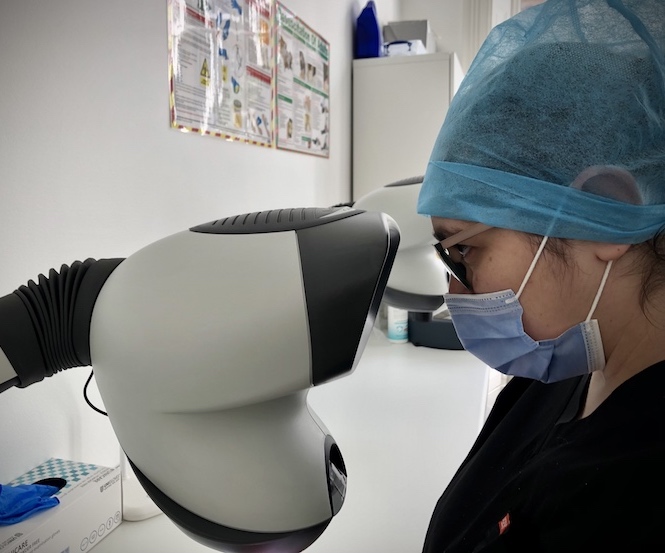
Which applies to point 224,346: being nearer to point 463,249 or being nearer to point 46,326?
point 46,326

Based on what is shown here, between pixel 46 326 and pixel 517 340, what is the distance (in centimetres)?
55

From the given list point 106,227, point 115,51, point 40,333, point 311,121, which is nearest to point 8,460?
point 106,227

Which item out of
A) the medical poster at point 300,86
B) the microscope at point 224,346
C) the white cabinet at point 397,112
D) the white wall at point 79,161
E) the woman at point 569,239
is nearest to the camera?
the microscope at point 224,346

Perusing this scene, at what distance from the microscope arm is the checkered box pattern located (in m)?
0.48

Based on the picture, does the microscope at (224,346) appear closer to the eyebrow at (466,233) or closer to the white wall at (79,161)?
the eyebrow at (466,233)

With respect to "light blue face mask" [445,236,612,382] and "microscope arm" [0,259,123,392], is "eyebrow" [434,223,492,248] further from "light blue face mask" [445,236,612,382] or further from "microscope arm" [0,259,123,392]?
"microscope arm" [0,259,123,392]

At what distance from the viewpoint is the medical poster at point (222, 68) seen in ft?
3.94

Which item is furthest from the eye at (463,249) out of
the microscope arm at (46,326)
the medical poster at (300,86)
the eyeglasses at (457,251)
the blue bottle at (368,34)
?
the blue bottle at (368,34)

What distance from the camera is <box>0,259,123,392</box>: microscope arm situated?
430 millimetres

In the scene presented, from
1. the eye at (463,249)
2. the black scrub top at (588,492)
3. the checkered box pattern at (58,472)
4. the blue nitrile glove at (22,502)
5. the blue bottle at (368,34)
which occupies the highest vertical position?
the blue bottle at (368,34)

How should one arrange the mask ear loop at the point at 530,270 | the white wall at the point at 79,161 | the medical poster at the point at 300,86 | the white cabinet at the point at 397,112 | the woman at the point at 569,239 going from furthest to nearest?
1. the white cabinet at the point at 397,112
2. the medical poster at the point at 300,86
3. the white wall at the point at 79,161
4. the mask ear loop at the point at 530,270
5. the woman at the point at 569,239

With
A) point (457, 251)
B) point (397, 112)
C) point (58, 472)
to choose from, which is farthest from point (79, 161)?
point (397, 112)

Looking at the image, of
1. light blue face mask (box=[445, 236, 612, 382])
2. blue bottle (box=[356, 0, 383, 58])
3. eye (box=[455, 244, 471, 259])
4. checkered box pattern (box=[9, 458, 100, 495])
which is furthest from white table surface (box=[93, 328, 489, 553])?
blue bottle (box=[356, 0, 383, 58])

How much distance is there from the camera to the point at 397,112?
7.78ft
